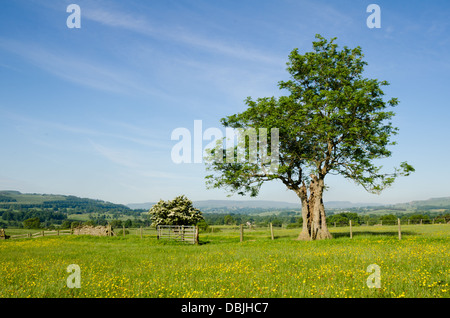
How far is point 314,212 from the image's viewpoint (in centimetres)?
2847

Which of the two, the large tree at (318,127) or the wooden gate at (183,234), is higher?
the large tree at (318,127)

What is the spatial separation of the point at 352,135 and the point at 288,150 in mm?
5754

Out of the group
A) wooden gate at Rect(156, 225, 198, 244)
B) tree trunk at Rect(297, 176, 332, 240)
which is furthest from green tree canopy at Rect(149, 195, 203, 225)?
tree trunk at Rect(297, 176, 332, 240)

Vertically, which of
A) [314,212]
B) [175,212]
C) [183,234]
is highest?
[314,212]

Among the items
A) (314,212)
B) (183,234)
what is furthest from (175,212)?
(314,212)

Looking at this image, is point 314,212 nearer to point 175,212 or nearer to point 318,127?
point 318,127

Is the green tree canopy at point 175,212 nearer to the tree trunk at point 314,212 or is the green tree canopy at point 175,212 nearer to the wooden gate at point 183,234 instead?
the wooden gate at point 183,234

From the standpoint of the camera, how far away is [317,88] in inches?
1145

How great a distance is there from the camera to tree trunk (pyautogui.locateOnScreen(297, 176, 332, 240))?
2828 centimetres

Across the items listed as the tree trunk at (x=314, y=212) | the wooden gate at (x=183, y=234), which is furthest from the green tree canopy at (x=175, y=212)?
the tree trunk at (x=314, y=212)

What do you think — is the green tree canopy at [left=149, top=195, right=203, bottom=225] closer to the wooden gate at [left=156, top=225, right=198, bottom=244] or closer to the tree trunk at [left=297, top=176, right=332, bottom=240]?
the wooden gate at [left=156, top=225, right=198, bottom=244]

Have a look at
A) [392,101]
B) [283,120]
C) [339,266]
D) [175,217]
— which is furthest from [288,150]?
[175,217]

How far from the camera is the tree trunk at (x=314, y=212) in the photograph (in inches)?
1113

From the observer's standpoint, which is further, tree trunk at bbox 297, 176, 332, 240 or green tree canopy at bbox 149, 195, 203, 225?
green tree canopy at bbox 149, 195, 203, 225
